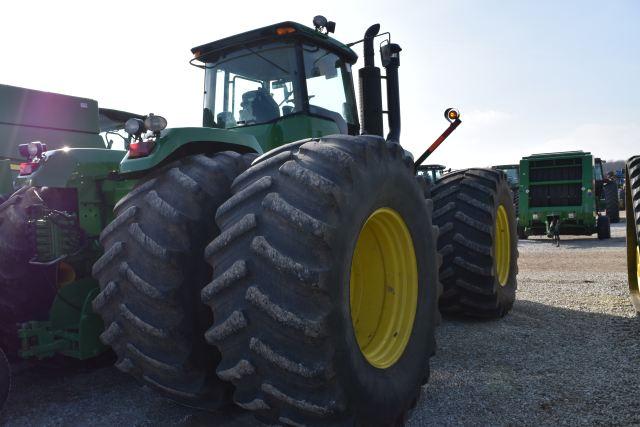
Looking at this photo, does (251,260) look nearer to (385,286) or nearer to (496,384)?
(385,286)

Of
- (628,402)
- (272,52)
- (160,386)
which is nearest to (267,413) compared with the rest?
(160,386)

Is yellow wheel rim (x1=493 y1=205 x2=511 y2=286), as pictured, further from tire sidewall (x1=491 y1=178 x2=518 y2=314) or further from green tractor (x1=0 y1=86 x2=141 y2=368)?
green tractor (x1=0 y1=86 x2=141 y2=368)

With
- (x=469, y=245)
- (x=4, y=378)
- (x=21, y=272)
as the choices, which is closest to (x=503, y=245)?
(x=469, y=245)

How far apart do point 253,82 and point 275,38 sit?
15.5 inches

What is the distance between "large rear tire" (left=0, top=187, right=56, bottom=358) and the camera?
9.46 ft

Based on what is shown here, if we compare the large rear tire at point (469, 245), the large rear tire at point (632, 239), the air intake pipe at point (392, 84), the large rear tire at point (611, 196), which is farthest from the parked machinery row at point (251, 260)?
the large rear tire at point (611, 196)

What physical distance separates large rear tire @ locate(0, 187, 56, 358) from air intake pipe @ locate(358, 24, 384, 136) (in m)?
2.33

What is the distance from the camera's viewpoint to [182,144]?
8.07 feet

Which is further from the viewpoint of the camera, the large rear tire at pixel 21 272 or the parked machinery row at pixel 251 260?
the large rear tire at pixel 21 272

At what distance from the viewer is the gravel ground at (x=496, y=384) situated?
2656mm

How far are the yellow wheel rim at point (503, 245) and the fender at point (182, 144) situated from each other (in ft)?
11.0

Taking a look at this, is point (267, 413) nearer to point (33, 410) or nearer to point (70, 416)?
point (70, 416)

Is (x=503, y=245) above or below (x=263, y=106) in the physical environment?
below

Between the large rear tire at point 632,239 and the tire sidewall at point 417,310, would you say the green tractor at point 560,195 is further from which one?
the tire sidewall at point 417,310
